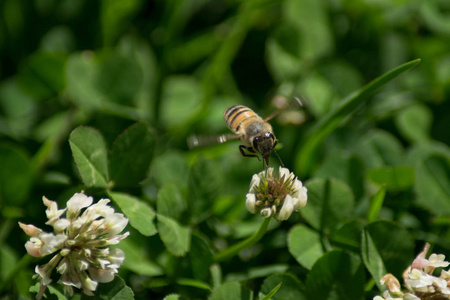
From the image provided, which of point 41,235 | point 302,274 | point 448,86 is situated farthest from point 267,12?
point 41,235

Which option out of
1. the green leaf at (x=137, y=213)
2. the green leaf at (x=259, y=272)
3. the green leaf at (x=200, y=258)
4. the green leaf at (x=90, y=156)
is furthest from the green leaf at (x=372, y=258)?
the green leaf at (x=90, y=156)

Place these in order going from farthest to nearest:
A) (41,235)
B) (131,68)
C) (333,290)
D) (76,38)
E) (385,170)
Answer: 1. (76,38)
2. (131,68)
3. (385,170)
4. (333,290)
5. (41,235)

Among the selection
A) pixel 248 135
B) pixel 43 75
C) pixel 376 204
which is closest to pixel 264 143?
pixel 248 135

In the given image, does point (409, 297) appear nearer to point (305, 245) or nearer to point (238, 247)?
point (305, 245)

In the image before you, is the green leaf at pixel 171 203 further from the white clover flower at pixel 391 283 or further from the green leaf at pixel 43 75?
the green leaf at pixel 43 75

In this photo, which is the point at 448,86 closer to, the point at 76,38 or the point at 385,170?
the point at 385,170

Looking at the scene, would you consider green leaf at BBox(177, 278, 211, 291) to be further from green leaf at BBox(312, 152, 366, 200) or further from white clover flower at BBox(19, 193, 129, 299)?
green leaf at BBox(312, 152, 366, 200)
